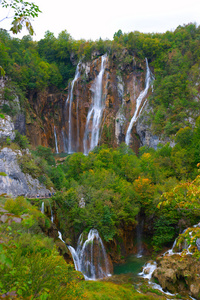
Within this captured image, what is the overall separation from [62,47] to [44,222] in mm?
47704

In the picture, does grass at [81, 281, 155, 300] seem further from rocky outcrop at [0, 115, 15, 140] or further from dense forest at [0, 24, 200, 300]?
rocky outcrop at [0, 115, 15, 140]

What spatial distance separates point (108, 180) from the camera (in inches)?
940

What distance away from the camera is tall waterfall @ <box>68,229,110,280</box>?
1790cm

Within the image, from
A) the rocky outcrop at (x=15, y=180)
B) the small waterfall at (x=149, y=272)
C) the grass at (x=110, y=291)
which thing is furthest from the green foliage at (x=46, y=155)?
the grass at (x=110, y=291)

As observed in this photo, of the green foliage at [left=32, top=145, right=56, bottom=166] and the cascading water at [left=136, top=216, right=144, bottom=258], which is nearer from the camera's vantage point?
the cascading water at [left=136, top=216, right=144, bottom=258]

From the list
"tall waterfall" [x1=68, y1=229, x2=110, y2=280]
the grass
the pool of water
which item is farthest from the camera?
the pool of water

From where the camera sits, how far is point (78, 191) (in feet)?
69.2

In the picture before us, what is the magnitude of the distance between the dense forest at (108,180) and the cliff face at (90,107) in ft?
6.48

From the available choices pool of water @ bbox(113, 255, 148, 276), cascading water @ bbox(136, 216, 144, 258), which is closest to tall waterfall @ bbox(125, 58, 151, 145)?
cascading water @ bbox(136, 216, 144, 258)

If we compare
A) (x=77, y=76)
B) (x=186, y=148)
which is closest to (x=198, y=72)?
(x=186, y=148)

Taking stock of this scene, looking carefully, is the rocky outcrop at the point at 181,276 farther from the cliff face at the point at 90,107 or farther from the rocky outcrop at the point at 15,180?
the cliff face at the point at 90,107

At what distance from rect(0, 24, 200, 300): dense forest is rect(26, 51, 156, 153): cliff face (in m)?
1.98

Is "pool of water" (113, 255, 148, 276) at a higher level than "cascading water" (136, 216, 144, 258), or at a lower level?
lower

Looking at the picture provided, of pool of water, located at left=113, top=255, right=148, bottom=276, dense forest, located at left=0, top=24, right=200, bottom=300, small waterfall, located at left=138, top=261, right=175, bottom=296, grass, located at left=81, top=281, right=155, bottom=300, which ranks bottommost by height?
pool of water, located at left=113, top=255, right=148, bottom=276
